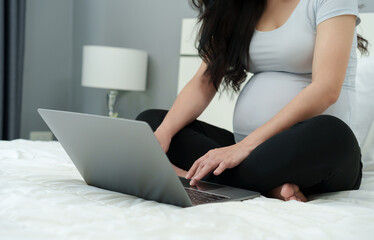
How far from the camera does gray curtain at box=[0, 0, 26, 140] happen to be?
10.8 ft

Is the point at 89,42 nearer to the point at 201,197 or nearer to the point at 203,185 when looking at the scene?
the point at 203,185

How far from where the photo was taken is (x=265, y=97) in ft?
4.59

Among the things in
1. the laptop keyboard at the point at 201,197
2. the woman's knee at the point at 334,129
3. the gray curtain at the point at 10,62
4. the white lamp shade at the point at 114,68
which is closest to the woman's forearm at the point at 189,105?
the laptop keyboard at the point at 201,197

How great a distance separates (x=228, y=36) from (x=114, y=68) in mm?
1526

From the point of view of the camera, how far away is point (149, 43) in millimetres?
3436

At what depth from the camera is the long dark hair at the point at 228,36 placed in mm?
1574

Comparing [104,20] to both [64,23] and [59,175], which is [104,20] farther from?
[59,175]

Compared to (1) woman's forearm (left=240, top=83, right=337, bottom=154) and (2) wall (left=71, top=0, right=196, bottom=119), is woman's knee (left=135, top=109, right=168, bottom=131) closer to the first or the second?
(1) woman's forearm (left=240, top=83, right=337, bottom=154)

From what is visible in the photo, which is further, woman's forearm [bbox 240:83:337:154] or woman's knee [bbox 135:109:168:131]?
woman's knee [bbox 135:109:168:131]

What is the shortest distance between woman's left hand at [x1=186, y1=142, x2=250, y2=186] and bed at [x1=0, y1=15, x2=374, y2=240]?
11cm

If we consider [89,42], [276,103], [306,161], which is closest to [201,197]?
[306,161]

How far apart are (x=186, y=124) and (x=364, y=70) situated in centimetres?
76

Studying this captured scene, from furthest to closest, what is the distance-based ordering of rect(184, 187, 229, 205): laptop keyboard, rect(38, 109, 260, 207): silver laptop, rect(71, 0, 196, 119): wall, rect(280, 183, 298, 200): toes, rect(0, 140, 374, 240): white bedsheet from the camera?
rect(71, 0, 196, 119): wall, rect(280, 183, 298, 200): toes, rect(184, 187, 229, 205): laptop keyboard, rect(38, 109, 260, 207): silver laptop, rect(0, 140, 374, 240): white bedsheet

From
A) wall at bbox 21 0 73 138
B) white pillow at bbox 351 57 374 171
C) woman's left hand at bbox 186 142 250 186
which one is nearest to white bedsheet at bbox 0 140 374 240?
woman's left hand at bbox 186 142 250 186
